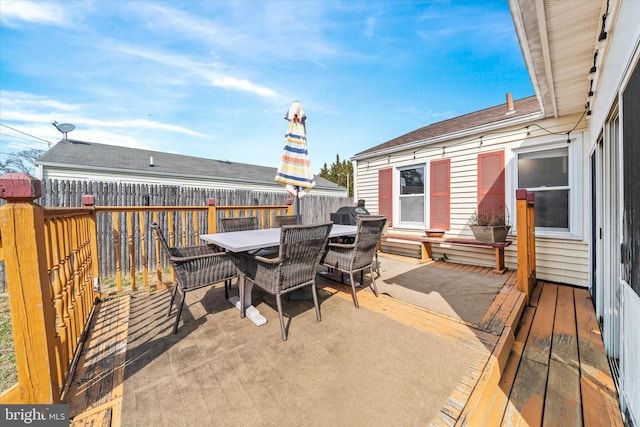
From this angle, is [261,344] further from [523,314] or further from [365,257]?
[523,314]

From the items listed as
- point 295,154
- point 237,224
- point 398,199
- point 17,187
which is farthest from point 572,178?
point 17,187

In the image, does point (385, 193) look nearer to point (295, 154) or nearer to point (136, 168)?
point (295, 154)

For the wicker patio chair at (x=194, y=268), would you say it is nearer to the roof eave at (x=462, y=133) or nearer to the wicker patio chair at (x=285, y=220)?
the wicker patio chair at (x=285, y=220)

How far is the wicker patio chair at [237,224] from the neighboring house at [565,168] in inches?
138

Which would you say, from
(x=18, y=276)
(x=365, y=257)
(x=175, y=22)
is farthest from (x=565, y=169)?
(x=175, y=22)

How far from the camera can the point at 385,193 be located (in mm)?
6160

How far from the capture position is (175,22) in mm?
4828

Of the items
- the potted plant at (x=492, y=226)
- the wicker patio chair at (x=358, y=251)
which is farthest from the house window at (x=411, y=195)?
the wicker patio chair at (x=358, y=251)

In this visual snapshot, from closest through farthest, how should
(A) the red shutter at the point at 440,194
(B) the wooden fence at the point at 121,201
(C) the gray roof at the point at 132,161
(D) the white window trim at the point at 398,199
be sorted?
(B) the wooden fence at the point at 121,201
(A) the red shutter at the point at 440,194
(D) the white window trim at the point at 398,199
(C) the gray roof at the point at 132,161

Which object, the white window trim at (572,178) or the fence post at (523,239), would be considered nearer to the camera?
the fence post at (523,239)

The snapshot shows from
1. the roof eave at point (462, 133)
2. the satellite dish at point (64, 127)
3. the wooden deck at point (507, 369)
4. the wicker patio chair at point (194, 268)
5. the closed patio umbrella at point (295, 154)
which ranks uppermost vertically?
the satellite dish at point (64, 127)

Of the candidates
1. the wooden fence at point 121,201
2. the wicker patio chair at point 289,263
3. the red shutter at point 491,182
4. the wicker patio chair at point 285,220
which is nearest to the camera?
the wicker patio chair at point 289,263

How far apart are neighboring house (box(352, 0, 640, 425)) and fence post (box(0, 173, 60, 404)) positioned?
8.89 feet

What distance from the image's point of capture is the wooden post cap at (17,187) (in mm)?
1012
